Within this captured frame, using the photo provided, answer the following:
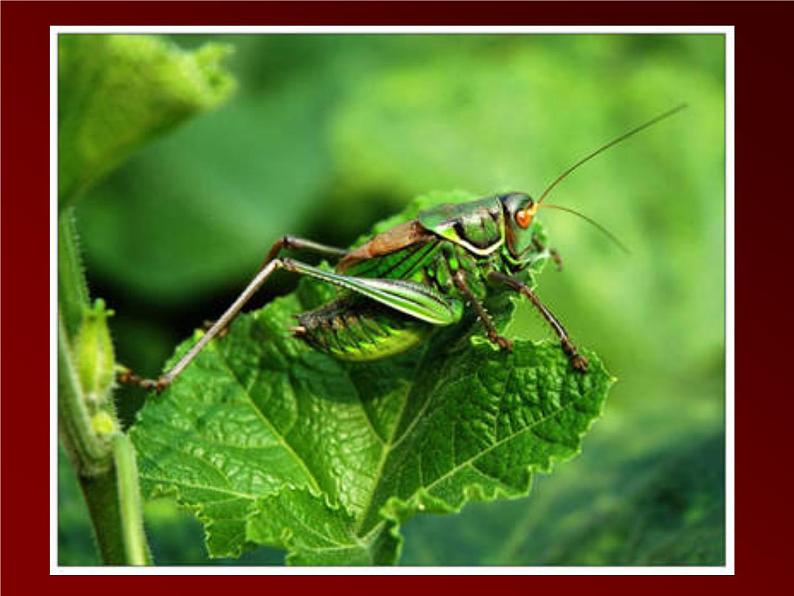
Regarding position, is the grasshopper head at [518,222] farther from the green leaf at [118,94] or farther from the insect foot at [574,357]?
the green leaf at [118,94]

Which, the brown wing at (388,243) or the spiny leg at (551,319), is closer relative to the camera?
the spiny leg at (551,319)

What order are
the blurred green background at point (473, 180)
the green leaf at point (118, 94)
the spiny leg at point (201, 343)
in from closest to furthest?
the green leaf at point (118, 94) < the spiny leg at point (201, 343) < the blurred green background at point (473, 180)

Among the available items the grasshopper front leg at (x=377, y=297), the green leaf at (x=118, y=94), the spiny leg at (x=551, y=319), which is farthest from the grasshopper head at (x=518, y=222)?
the green leaf at (x=118, y=94)

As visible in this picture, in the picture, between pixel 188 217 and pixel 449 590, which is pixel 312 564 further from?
pixel 188 217

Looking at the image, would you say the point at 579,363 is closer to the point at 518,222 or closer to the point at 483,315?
the point at 483,315

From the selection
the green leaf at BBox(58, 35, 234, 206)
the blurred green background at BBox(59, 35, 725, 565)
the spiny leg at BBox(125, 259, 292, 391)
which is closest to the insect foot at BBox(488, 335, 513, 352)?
the spiny leg at BBox(125, 259, 292, 391)

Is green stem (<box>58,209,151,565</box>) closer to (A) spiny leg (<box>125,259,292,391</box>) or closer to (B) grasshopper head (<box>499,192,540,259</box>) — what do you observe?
(A) spiny leg (<box>125,259,292,391</box>)
